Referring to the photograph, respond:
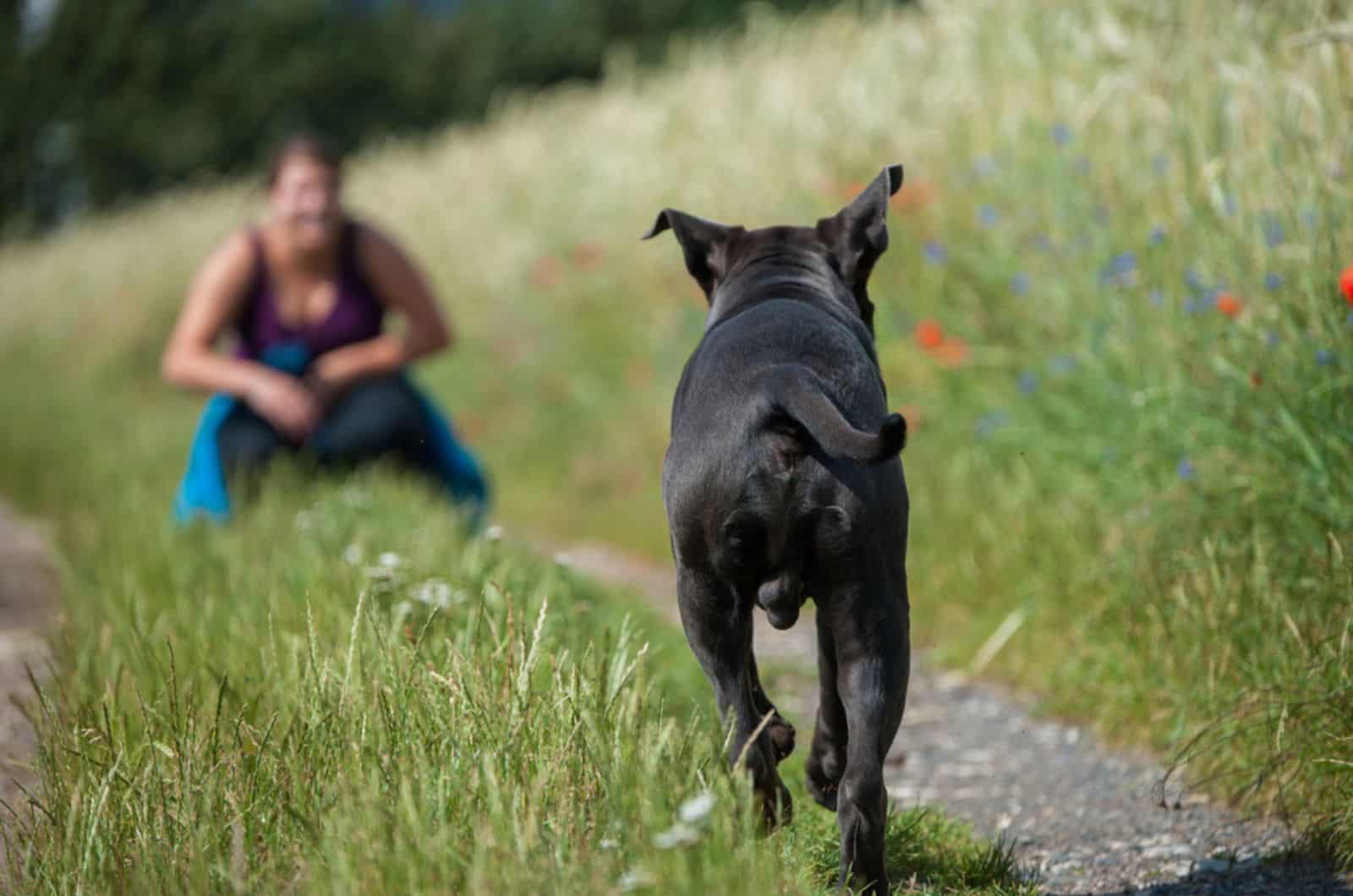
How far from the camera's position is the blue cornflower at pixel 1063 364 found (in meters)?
4.37

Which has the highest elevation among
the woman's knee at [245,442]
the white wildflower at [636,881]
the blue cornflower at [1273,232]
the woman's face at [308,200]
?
the woman's face at [308,200]

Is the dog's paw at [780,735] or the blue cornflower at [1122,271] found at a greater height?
the blue cornflower at [1122,271]

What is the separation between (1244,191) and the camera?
3867mm

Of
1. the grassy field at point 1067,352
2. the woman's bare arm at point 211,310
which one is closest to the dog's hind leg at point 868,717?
the grassy field at point 1067,352

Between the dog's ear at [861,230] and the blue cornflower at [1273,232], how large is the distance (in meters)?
1.37

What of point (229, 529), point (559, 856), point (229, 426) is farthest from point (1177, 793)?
point (229, 426)

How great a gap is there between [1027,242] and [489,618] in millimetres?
2595

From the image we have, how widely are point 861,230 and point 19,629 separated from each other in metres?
4.32

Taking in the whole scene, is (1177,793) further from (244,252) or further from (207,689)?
(244,252)

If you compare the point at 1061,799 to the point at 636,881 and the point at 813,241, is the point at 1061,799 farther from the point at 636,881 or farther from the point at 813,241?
the point at 636,881

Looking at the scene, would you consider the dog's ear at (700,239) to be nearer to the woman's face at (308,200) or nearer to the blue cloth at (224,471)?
the blue cloth at (224,471)

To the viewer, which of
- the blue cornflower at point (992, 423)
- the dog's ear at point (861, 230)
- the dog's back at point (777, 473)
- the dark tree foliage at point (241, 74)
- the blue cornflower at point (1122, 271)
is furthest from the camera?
the dark tree foliage at point (241, 74)

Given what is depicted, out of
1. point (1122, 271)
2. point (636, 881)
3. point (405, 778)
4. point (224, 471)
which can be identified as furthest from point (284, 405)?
point (636, 881)

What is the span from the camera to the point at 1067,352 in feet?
14.9
